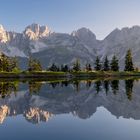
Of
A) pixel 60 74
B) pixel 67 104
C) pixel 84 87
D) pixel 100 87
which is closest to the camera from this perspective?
pixel 67 104

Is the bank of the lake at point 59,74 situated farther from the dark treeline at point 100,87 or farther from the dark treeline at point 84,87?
the dark treeline at point 84,87

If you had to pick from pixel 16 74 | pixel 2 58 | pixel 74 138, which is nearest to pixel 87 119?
pixel 74 138

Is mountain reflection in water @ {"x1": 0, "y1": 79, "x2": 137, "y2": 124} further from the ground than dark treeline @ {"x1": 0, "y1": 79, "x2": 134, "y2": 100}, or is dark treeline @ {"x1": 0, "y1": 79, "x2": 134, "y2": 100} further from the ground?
dark treeline @ {"x1": 0, "y1": 79, "x2": 134, "y2": 100}

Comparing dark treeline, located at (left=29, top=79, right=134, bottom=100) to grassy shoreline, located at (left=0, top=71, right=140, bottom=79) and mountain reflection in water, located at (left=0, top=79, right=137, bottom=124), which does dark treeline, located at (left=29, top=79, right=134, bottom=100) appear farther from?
grassy shoreline, located at (left=0, top=71, right=140, bottom=79)

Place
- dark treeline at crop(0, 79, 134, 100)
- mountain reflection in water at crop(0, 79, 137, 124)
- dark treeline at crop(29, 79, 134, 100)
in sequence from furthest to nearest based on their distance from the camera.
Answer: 1. dark treeline at crop(29, 79, 134, 100)
2. dark treeline at crop(0, 79, 134, 100)
3. mountain reflection in water at crop(0, 79, 137, 124)

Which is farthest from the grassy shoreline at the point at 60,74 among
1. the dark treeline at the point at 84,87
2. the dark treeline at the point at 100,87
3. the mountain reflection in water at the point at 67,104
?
the mountain reflection in water at the point at 67,104

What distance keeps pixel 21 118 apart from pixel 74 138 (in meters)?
11.8

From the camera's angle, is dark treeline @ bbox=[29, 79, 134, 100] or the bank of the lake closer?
dark treeline @ bbox=[29, 79, 134, 100]

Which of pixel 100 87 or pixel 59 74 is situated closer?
pixel 100 87

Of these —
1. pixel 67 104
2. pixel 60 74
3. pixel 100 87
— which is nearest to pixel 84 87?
pixel 100 87

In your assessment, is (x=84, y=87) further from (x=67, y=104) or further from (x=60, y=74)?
(x=60, y=74)

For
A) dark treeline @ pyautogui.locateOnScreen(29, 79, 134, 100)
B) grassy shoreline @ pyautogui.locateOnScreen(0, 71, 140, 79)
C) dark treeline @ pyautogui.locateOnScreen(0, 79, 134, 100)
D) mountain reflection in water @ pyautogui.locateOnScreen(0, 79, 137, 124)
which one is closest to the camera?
mountain reflection in water @ pyautogui.locateOnScreen(0, 79, 137, 124)

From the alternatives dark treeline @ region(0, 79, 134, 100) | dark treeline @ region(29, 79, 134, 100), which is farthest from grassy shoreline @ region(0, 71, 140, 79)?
dark treeline @ region(0, 79, 134, 100)

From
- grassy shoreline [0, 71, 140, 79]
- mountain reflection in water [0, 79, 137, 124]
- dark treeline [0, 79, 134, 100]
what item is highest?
grassy shoreline [0, 71, 140, 79]
